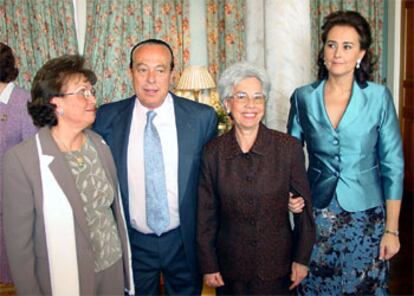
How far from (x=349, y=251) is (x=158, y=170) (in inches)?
36.9

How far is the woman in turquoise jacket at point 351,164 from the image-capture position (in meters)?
1.99

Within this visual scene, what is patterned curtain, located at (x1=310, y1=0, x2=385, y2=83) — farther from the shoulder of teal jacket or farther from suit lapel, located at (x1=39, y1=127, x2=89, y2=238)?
suit lapel, located at (x1=39, y1=127, x2=89, y2=238)

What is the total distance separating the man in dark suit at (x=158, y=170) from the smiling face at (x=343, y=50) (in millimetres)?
640

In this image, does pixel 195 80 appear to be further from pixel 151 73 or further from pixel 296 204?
pixel 296 204

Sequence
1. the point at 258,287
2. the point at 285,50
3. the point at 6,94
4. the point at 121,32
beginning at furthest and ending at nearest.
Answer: the point at 121,32
the point at 285,50
the point at 6,94
the point at 258,287

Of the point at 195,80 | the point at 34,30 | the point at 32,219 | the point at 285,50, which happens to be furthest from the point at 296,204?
the point at 34,30

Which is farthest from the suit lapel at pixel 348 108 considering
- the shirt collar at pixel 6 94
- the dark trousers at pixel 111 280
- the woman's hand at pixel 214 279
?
the shirt collar at pixel 6 94

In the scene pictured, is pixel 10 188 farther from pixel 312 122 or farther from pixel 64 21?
pixel 64 21

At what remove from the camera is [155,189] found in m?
2.07

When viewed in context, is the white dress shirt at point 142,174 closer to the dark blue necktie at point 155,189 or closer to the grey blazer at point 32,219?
the dark blue necktie at point 155,189

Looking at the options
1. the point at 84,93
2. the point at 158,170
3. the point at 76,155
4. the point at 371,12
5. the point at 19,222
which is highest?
the point at 371,12

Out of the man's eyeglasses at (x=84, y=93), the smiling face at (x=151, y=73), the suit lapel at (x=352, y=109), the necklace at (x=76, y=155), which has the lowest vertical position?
the necklace at (x=76, y=155)

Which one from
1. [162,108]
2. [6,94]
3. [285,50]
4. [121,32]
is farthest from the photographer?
[121,32]

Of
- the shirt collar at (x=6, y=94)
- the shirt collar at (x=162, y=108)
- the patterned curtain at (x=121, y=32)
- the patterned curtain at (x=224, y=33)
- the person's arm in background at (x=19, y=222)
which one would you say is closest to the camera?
the person's arm in background at (x=19, y=222)
